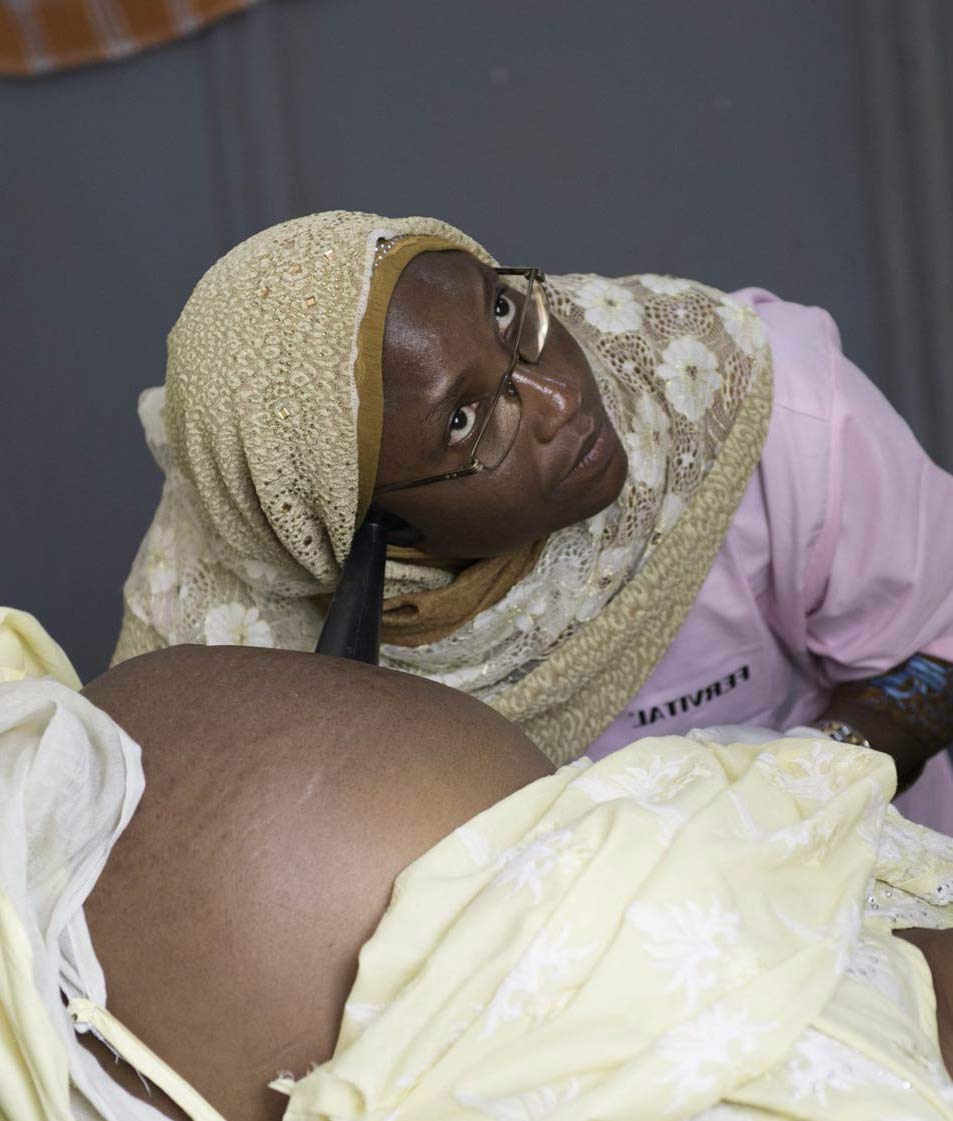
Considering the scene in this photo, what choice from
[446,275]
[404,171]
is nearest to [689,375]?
[446,275]

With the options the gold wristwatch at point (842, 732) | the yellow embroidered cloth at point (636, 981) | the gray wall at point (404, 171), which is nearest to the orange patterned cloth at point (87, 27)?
the gray wall at point (404, 171)

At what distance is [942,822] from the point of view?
5.55ft

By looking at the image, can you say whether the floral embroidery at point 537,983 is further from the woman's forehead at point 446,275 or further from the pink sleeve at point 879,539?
the pink sleeve at point 879,539

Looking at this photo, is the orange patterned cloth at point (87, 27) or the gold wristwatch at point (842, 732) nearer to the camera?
the gold wristwatch at point (842, 732)

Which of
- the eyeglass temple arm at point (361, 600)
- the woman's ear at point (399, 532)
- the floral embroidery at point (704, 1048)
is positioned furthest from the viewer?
the woman's ear at point (399, 532)

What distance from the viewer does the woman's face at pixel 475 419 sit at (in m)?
1.22

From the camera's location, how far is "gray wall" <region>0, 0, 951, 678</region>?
2375 mm

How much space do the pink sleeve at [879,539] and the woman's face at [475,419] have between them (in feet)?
1.00

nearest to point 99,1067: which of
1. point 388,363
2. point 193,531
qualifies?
point 388,363

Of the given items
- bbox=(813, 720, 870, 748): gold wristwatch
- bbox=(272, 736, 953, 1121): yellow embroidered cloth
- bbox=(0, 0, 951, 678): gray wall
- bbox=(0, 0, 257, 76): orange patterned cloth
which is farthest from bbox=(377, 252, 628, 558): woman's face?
bbox=(0, 0, 257, 76): orange patterned cloth

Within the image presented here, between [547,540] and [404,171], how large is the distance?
1281mm

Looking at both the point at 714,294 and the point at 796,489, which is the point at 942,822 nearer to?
the point at 796,489

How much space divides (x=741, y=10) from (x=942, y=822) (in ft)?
4.87

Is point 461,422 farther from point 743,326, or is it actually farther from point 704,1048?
point 704,1048
